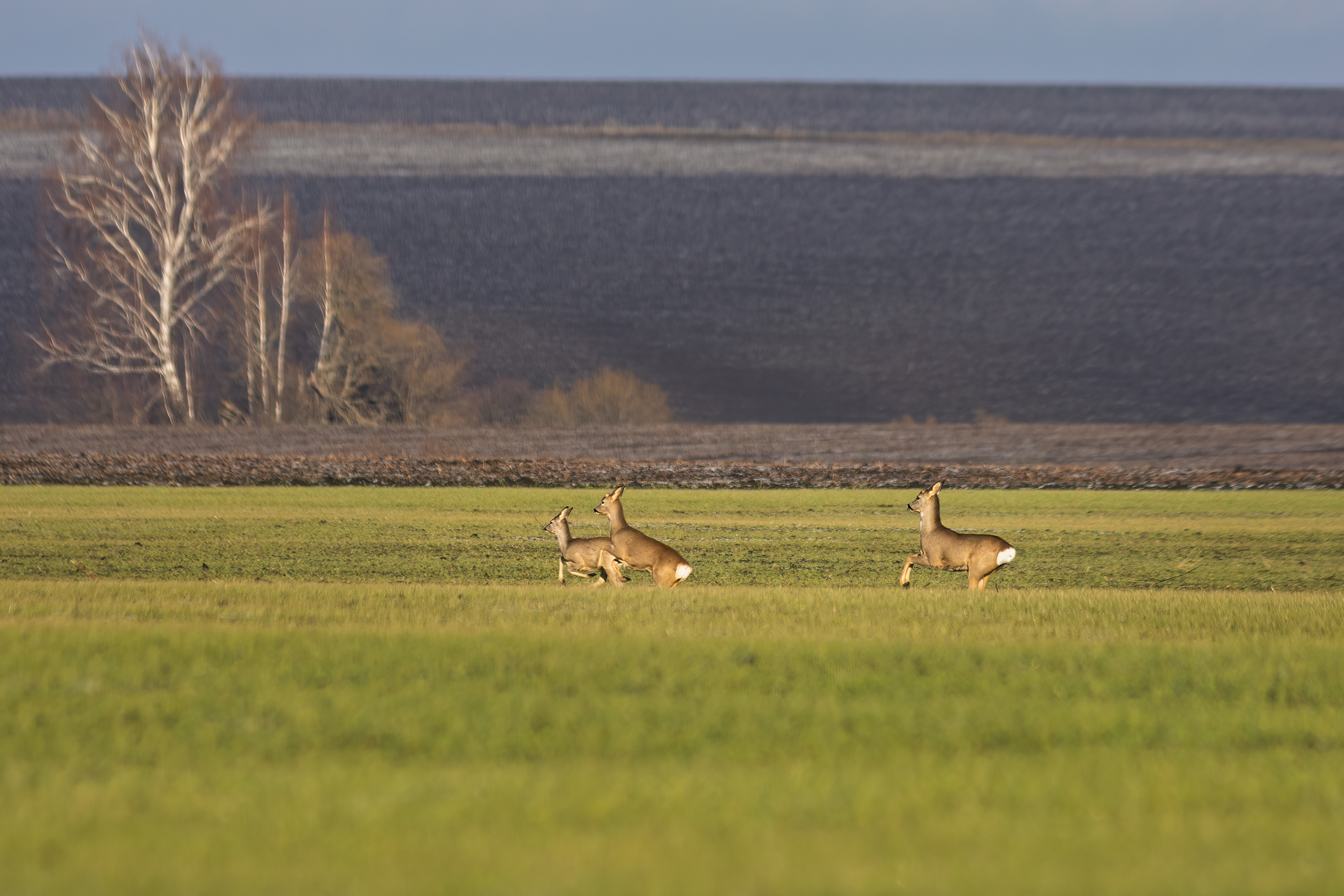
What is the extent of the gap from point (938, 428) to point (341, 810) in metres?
41.8

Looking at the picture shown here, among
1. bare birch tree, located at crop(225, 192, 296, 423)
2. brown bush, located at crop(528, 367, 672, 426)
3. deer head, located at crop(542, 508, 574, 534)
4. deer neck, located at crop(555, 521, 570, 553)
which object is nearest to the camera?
deer neck, located at crop(555, 521, 570, 553)

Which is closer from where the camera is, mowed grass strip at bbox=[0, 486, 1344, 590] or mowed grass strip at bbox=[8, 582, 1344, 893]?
mowed grass strip at bbox=[8, 582, 1344, 893]

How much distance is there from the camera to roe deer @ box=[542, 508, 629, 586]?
12742mm

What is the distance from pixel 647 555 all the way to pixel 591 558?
2.46ft

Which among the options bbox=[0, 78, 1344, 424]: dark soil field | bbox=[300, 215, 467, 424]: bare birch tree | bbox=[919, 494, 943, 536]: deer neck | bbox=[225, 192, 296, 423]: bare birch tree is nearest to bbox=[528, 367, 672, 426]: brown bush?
bbox=[300, 215, 467, 424]: bare birch tree

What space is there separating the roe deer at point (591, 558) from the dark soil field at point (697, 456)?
18.0 meters

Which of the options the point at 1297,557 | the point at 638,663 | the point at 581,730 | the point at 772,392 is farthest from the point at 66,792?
the point at 772,392

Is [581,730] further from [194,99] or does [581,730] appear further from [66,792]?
[194,99]

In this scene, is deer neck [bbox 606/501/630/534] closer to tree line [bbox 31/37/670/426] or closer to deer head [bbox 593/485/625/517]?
deer head [bbox 593/485/625/517]

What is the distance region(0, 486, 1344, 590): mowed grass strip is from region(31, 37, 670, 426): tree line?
16057mm

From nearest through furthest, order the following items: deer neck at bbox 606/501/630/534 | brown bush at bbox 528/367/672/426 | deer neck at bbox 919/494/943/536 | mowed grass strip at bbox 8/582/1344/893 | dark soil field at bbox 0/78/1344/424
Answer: mowed grass strip at bbox 8/582/1344/893, deer neck at bbox 919/494/943/536, deer neck at bbox 606/501/630/534, brown bush at bbox 528/367/672/426, dark soil field at bbox 0/78/1344/424

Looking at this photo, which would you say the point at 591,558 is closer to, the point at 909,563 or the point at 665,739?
the point at 909,563

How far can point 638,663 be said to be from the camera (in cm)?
784

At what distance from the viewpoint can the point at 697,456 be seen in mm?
38781
